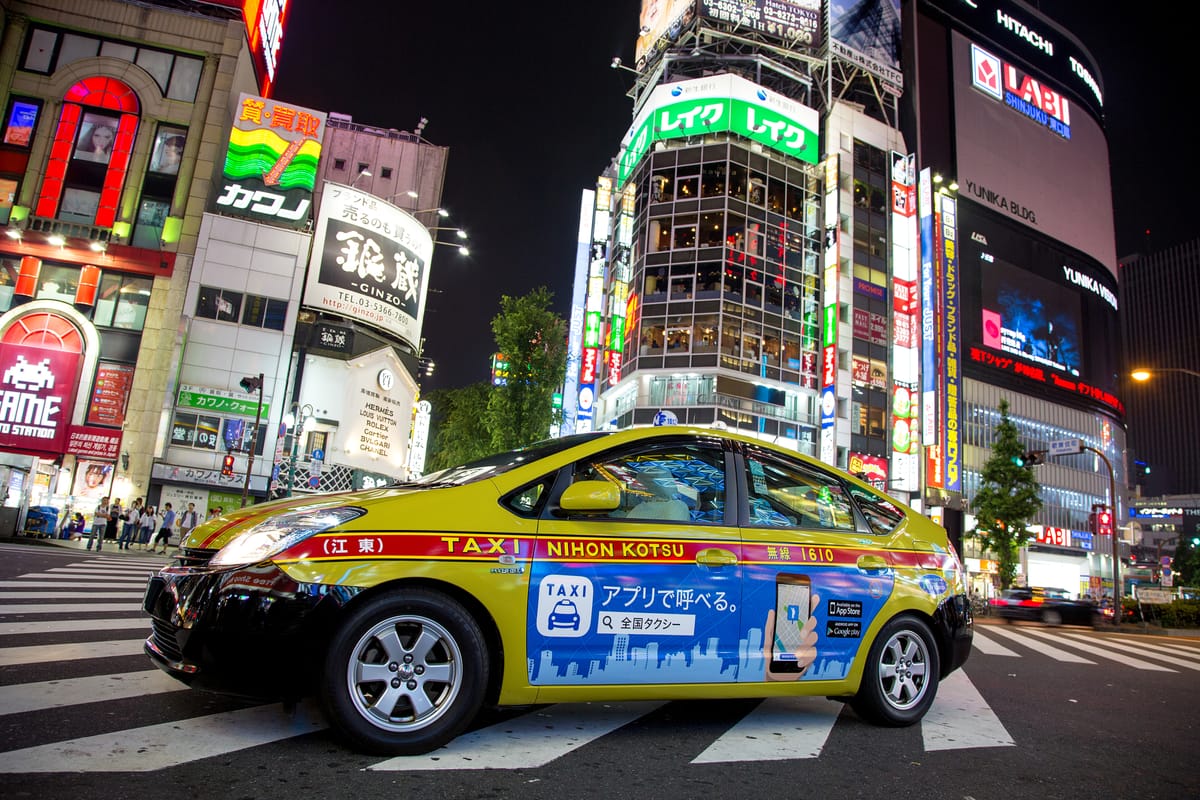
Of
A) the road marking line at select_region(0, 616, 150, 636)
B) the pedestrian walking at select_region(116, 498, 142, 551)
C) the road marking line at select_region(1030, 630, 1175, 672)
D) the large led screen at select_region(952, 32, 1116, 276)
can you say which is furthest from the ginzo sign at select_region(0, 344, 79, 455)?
the large led screen at select_region(952, 32, 1116, 276)

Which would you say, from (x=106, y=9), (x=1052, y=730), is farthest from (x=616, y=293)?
(x=1052, y=730)

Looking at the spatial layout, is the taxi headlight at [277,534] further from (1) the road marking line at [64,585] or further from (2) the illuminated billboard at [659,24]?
(2) the illuminated billboard at [659,24]

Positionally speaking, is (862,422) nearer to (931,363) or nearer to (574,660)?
(931,363)

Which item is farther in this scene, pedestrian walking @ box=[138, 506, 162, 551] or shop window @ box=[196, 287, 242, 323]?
shop window @ box=[196, 287, 242, 323]

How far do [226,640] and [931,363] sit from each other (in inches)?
1843

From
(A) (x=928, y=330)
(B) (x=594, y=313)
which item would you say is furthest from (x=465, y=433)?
(A) (x=928, y=330)

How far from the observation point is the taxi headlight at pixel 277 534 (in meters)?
3.01

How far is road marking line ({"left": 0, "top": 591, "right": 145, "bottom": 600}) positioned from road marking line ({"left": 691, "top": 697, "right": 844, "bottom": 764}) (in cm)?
713

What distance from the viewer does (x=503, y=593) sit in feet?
10.5

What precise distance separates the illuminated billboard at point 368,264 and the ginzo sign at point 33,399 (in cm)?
920

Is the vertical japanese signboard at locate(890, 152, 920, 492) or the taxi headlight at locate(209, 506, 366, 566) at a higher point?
the vertical japanese signboard at locate(890, 152, 920, 492)

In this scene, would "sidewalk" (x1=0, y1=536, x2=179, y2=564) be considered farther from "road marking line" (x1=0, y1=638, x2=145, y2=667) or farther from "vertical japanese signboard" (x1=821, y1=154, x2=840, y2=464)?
"vertical japanese signboard" (x1=821, y1=154, x2=840, y2=464)

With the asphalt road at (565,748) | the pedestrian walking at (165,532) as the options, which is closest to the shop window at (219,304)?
the pedestrian walking at (165,532)

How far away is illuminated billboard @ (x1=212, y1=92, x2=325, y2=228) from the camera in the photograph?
2966cm
